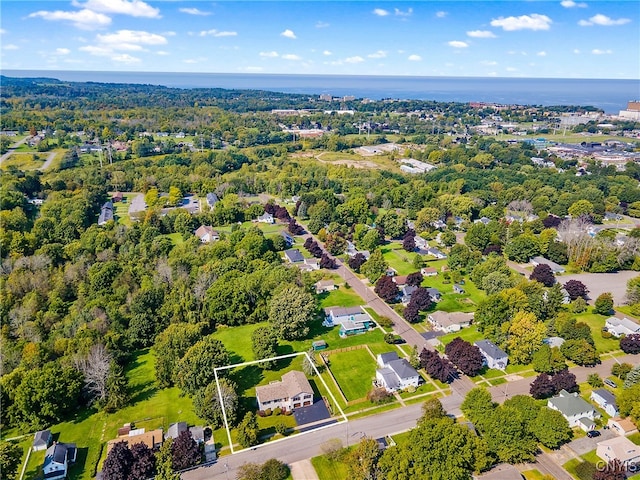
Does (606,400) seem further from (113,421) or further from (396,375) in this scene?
(113,421)

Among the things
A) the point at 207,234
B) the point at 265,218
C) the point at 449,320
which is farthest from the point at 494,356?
the point at 265,218

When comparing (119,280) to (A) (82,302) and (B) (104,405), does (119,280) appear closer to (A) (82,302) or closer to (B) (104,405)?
(A) (82,302)

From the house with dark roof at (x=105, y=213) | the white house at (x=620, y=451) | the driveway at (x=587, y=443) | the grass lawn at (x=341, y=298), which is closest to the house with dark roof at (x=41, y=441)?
the grass lawn at (x=341, y=298)

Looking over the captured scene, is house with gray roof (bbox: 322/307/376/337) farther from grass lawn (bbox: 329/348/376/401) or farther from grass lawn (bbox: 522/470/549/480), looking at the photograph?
grass lawn (bbox: 522/470/549/480)

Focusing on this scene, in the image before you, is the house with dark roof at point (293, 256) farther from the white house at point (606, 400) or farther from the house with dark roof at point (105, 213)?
the white house at point (606, 400)

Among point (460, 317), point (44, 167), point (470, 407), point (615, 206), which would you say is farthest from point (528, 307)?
→ point (44, 167)
